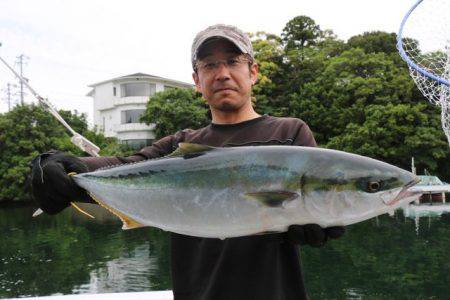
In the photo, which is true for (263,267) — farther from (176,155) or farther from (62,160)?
(62,160)

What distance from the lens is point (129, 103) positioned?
48094 millimetres

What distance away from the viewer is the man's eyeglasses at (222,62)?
9.07 feet

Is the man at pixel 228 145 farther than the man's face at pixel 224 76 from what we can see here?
No

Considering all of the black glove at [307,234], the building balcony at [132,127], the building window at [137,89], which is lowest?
the black glove at [307,234]

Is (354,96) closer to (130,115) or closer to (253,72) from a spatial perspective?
(130,115)

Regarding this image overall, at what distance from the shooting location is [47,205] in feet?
8.30

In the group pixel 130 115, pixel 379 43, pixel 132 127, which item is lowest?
pixel 132 127

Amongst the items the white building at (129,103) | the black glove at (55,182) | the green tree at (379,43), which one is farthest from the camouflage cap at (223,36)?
the white building at (129,103)

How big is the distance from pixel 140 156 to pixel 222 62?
0.75 m

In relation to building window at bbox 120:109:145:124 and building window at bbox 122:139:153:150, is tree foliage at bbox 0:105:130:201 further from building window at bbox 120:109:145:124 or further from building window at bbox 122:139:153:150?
building window at bbox 120:109:145:124

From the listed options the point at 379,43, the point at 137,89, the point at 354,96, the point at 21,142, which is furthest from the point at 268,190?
the point at 137,89

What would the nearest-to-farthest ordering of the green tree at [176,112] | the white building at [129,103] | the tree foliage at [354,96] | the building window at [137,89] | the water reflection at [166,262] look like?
the water reflection at [166,262]
the tree foliage at [354,96]
the green tree at [176,112]
the white building at [129,103]
the building window at [137,89]

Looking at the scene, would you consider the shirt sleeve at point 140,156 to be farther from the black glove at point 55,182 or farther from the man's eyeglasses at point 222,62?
the man's eyeglasses at point 222,62

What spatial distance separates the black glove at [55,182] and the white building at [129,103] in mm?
42806
